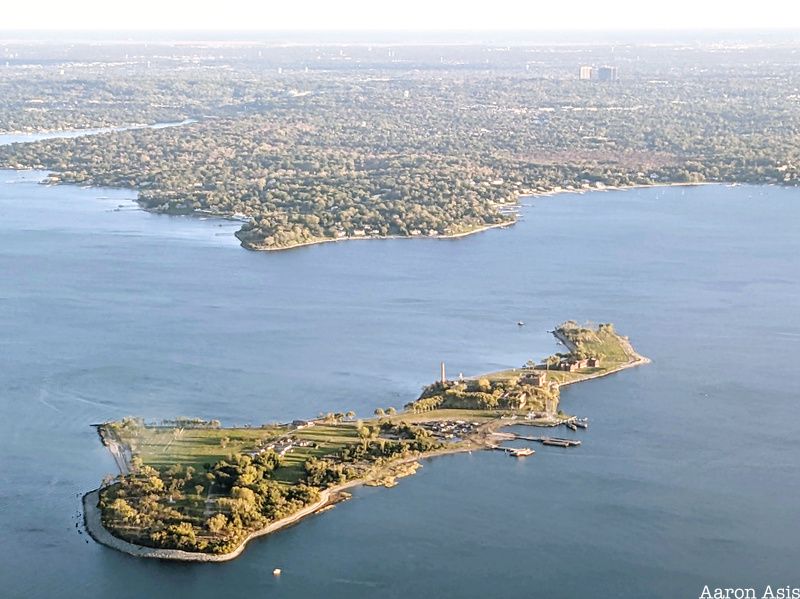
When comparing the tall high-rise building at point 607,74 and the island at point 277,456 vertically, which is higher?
the island at point 277,456

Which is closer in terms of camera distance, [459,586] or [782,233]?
[459,586]

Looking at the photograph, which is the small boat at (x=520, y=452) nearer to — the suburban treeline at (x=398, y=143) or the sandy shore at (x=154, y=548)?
the sandy shore at (x=154, y=548)

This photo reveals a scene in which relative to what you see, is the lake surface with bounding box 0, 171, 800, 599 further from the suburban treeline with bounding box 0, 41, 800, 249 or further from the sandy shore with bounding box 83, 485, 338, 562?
the suburban treeline with bounding box 0, 41, 800, 249

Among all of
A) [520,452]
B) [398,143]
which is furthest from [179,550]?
[398,143]

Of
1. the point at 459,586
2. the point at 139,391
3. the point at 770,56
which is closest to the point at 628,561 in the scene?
the point at 459,586

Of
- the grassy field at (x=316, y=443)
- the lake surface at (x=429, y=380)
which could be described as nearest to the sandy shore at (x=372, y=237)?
the lake surface at (x=429, y=380)

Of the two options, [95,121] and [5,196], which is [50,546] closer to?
[5,196]

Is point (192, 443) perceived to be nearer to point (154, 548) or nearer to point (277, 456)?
point (277, 456)
